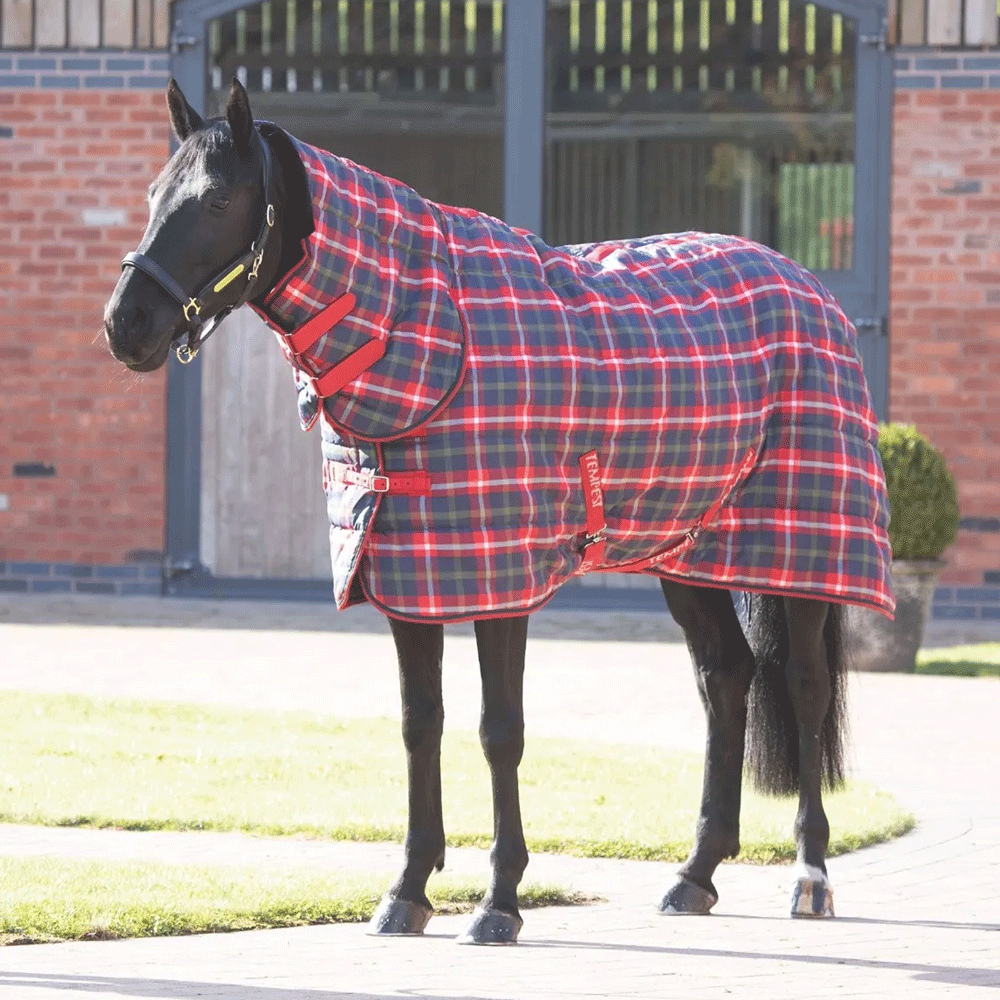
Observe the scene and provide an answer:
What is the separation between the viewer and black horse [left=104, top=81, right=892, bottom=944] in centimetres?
424

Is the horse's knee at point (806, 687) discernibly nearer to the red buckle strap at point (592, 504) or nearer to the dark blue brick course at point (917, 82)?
the red buckle strap at point (592, 504)

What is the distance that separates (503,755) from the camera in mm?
4617

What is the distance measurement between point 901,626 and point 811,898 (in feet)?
16.4

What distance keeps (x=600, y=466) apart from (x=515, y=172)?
799 centimetres

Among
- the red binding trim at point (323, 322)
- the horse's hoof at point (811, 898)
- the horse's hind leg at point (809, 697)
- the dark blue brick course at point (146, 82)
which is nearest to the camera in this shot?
the red binding trim at point (323, 322)

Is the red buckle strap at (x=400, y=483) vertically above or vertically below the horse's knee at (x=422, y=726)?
above

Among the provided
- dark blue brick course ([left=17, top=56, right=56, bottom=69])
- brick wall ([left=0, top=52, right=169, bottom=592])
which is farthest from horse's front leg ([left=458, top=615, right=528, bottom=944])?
dark blue brick course ([left=17, top=56, right=56, bottom=69])

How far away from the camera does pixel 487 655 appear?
4.60 metres

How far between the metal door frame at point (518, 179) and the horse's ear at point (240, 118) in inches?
324

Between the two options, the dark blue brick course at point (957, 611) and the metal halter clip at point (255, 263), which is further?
the dark blue brick course at point (957, 611)

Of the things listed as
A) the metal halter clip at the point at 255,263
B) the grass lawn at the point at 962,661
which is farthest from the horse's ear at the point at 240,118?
the grass lawn at the point at 962,661

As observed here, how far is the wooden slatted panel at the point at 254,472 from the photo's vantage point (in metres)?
12.7

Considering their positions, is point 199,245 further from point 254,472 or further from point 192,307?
point 254,472

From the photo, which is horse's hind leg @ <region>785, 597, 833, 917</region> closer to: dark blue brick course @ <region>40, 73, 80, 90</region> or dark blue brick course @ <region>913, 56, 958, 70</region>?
dark blue brick course @ <region>913, 56, 958, 70</region>
